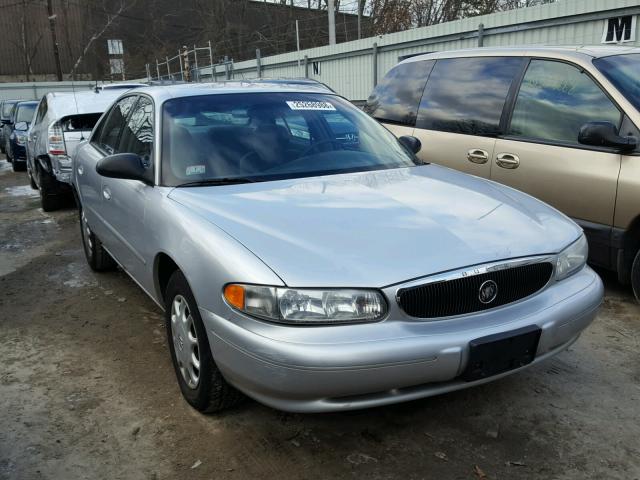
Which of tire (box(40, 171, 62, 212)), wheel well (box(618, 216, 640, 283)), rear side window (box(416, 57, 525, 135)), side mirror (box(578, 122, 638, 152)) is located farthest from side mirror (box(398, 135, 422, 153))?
tire (box(40, 171, 62, 212))

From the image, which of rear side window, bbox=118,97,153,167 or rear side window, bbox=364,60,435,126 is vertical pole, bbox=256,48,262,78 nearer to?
rear side window, bbox=364,60,435,126

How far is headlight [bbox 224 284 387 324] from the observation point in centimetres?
234

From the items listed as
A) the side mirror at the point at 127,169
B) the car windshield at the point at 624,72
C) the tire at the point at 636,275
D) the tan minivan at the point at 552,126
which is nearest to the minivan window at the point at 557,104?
the tan minivan at the point at 552,126

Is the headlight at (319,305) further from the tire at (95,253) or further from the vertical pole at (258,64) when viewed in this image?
the vertical pole at (258,64)

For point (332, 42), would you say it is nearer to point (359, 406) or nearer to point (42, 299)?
point (42, 299)

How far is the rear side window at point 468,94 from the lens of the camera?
5.04 meters

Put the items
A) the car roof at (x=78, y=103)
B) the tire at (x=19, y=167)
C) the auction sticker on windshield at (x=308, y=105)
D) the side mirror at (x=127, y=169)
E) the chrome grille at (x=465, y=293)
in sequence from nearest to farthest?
the chrome grille at (x=465, y=293) → the side mirror at (x=127, y=169) → the auction sticker on windshield at (x=308, y=105) → the car roof at (x=78, y=103) → the tire at (x=19, y=167)

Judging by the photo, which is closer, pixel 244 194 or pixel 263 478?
pixel 263 478

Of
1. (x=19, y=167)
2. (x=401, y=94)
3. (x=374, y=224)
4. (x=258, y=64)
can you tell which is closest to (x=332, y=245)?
(x=374, y=224)

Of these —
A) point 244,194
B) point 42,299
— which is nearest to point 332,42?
point 42,299

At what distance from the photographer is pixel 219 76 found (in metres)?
24.7

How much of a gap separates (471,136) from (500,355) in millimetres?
3040

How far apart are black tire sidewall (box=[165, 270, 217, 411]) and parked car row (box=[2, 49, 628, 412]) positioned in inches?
0.5

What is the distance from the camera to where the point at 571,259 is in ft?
9.58
